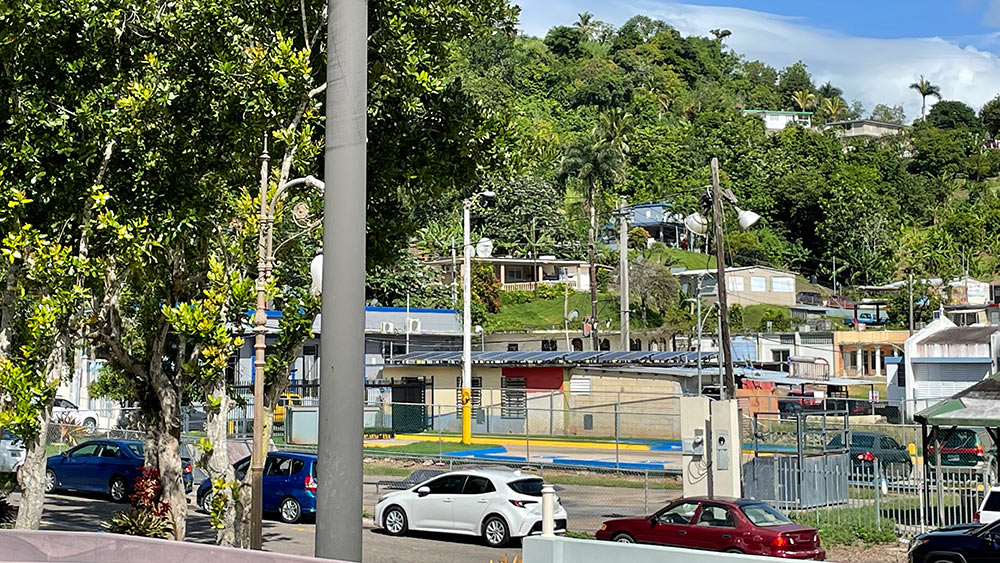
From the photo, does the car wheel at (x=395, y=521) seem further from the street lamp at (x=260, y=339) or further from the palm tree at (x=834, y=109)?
the palm tree at (x=834, y=109)

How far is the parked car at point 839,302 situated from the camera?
94.1 meters

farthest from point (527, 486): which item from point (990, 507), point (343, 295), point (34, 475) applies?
point (343, 295)

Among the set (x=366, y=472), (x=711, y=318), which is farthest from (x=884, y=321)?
(x=366, y=472)

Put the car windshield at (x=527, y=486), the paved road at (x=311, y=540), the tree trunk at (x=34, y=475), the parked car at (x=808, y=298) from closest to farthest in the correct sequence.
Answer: the tree trunk at (x=34, y=475), the paved road at (x=311, y=540), the car windshield at (x=527, y=486), the parked car at (x=808, y=298)

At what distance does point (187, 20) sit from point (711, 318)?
7042 cm

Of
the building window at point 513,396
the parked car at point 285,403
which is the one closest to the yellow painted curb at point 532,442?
the building window at point 513,396

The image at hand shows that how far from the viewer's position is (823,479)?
2412 centimetres

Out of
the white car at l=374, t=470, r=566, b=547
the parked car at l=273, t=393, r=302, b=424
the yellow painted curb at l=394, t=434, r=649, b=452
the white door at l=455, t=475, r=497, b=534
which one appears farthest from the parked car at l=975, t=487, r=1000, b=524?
the parked car at l=273, t=393, r=302, b=424

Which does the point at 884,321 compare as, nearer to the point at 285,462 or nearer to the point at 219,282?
the point at 285,462

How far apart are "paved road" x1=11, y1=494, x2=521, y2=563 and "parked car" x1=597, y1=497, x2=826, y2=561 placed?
2.89m

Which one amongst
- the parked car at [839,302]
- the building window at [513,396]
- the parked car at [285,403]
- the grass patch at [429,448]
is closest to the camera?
the grass patch at [429,448]

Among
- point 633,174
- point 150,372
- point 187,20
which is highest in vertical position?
point 633,174

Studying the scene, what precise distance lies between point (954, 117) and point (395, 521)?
16294 centimetres

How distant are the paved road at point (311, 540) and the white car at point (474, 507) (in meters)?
0.33
